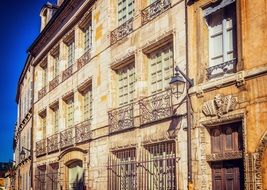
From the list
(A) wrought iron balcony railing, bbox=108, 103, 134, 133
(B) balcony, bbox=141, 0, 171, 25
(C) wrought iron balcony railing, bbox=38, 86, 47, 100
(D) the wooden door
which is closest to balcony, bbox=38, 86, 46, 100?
(C) wrought iron balcony railing, bbox=38, 86, 47, 100

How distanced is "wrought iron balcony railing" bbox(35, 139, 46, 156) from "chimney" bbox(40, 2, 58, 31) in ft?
21.9

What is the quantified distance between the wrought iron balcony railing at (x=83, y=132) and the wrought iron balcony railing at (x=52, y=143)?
2576 mm

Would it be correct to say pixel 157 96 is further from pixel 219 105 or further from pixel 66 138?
pixel 66 138

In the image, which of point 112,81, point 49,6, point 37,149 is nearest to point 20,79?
point 49,6

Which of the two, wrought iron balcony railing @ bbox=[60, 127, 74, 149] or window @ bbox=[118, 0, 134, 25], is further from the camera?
wrought iron balcony railing @ bbox=[60, 127, 74, 149]

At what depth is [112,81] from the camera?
581 inches

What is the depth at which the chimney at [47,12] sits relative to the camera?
2523 cm

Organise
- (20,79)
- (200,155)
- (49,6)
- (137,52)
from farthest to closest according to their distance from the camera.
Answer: (20,79) < (49,6) < (137,52) < (200,155)

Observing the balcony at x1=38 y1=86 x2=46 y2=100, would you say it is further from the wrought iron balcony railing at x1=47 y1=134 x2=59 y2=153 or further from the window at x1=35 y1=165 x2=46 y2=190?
the window at x1=35 y1=165 x2=46 y2=190

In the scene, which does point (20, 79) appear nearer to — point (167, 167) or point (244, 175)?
point (167, 167)

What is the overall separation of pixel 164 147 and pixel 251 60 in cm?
378

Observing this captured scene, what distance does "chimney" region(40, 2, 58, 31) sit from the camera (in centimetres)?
2523

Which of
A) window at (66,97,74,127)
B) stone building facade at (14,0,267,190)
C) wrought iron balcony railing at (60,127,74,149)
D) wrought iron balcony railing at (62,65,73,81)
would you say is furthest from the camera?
window at (66,97,74,127)

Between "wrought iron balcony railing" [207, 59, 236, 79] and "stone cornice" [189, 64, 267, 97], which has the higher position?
"wrought iron balcony railing" [207, 59, 236, 79]
